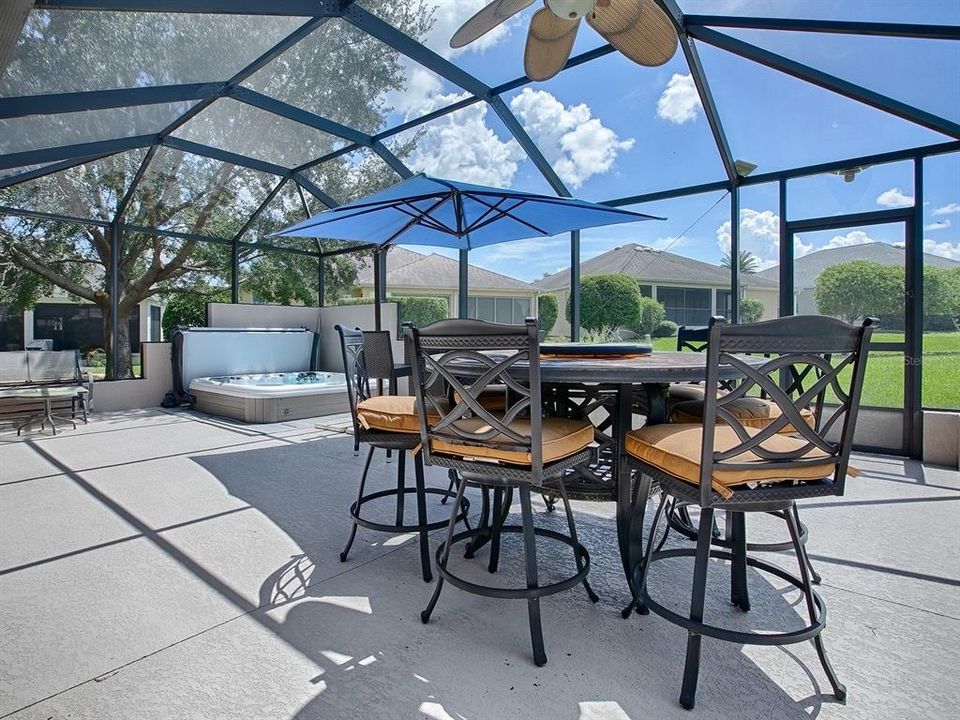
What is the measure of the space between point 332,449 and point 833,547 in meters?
3.74

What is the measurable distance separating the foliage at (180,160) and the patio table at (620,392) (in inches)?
Result: 125

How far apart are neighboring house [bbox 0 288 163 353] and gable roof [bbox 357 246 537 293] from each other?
383 centimetres

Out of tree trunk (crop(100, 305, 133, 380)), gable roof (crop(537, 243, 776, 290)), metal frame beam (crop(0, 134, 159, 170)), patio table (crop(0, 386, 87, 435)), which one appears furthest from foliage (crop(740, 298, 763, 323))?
tree trunk (crop(100, 305, 133, 380))

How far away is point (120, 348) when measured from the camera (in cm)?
731

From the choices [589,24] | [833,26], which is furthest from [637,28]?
[833,26]

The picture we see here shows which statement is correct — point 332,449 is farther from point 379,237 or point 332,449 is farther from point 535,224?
point 535,224

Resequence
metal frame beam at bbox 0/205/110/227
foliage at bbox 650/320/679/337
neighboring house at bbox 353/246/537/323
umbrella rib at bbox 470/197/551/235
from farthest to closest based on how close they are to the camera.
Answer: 1. neighboring house at bbox 353/246/537/323
2. foliage at bbox 650/320/679/337
3. metal frame beam at bbox 0/205/110/227
4. umbrella rib at bbox 470/197/551/235

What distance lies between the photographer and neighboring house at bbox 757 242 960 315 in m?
4.51

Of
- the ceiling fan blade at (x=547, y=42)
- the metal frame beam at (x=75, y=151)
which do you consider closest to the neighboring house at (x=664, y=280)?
the ceiling fan blade at (x=547, y=42)

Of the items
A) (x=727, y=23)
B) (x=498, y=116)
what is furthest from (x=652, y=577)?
(x=498, y=116)

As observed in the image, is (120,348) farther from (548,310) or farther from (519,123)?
(519,123)

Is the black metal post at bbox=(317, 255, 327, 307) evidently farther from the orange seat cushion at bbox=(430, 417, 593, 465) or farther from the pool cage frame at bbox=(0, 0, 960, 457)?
the orange seat cushion at bbox=(430, 417, 593, 465)

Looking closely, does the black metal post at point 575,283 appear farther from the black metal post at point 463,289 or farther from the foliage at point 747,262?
the foliage at point 747,262

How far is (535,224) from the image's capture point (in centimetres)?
427
